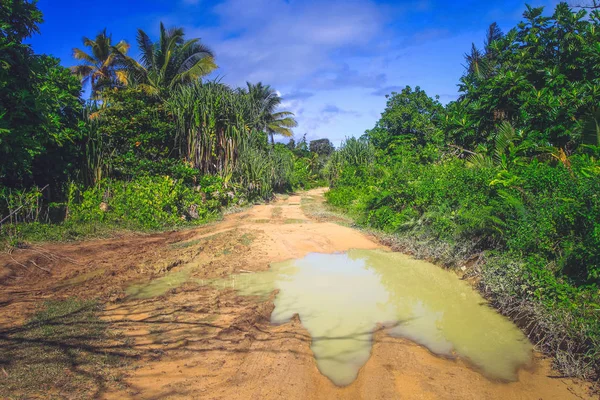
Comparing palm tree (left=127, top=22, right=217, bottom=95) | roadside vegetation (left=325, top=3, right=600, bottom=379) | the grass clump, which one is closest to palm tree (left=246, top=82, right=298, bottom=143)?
palm tree (left=127, top=22, right=217, bottom=95)

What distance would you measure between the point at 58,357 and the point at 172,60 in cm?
2135

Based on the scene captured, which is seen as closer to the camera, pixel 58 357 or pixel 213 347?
pixel 58 357

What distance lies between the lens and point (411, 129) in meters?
18.1

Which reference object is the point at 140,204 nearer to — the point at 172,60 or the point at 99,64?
the point at 172,60

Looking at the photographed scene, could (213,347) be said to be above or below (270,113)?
below

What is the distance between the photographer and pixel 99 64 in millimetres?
25188

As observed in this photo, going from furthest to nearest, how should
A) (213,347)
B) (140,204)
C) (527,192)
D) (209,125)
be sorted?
(209,125), (140,204), (527,192), (213,347)

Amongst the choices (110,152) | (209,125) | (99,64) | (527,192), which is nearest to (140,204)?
(110,152)

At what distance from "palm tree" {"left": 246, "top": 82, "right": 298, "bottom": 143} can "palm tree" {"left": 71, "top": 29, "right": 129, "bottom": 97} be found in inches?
457

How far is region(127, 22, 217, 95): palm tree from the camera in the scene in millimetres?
20834

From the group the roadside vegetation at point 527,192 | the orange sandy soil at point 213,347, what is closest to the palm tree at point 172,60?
the roadside vegetation at point 527,192

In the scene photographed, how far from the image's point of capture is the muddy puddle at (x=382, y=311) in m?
3.84

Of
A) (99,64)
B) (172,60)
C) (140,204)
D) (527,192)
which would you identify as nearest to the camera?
(527,192)

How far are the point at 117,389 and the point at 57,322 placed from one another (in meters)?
1.77
